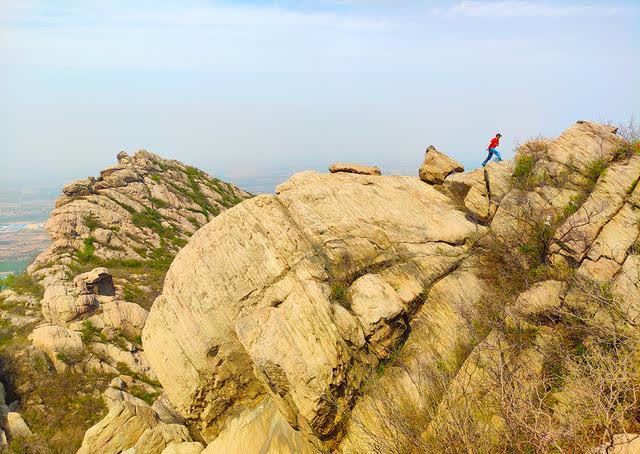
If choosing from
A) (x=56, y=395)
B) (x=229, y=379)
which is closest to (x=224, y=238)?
(x=229, y=379)

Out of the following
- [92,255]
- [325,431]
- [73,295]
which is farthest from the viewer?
[92,255]

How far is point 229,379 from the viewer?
51.9 feet

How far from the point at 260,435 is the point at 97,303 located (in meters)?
23.0

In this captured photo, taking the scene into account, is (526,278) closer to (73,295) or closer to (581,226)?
(581,226)

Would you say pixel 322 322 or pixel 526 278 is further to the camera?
pixel 526 278

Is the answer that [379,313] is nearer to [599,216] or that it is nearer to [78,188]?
[599,216]

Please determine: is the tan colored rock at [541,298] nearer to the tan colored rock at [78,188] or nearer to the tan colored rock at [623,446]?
the tan colored rock at [623,446]

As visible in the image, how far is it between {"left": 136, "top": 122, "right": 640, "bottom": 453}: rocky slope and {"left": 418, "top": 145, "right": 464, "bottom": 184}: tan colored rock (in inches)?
40.9

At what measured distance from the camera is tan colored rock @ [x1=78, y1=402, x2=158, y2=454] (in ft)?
59.0

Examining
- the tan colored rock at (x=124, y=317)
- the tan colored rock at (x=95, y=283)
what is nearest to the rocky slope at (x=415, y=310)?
the tan colored rock at (x=124, y=317)

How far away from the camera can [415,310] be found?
597 inches

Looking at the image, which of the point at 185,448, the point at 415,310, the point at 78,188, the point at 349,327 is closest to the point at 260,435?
the point at 185,448

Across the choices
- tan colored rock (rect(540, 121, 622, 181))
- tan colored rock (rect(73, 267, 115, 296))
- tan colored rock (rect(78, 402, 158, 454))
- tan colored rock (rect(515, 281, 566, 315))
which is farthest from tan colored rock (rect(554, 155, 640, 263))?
tan colored rock (rect(73, 267, 115, 296))

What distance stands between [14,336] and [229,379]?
77.7 ft
